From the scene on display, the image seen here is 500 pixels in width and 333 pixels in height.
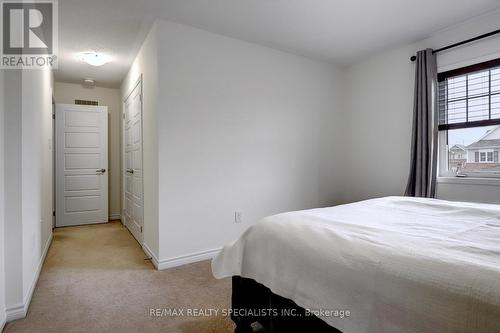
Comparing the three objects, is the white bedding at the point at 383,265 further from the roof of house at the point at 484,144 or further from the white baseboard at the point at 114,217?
the white baseboard at the point at 114,217

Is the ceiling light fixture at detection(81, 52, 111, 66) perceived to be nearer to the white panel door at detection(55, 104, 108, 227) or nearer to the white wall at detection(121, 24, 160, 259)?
the white wall at detection(121, 24, 160, 259)

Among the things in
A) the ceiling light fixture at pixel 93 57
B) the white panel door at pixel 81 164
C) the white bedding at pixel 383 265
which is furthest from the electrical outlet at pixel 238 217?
the white panel door at pixel 81 164

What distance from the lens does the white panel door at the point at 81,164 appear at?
432cm

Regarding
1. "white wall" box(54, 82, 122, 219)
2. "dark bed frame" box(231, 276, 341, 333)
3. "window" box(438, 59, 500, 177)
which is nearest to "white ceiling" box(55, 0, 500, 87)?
"window" box(438, 59, 500, 177)

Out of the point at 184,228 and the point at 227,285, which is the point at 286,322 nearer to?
the point at 227,285

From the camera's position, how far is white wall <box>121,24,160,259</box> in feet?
8.59

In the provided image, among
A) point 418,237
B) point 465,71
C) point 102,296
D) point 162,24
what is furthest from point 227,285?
point 465,71

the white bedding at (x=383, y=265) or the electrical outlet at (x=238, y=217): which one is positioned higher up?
the white bedding at (x=383, y=265)

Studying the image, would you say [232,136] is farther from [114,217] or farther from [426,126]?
[114,217]

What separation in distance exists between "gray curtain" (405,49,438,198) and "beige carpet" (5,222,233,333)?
93.1 inches

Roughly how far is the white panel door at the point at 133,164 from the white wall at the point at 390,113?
2.90m

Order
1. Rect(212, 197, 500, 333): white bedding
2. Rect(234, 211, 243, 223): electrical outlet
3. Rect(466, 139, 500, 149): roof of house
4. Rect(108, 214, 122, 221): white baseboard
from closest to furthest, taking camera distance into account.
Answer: Rect(212, 197, 500, 333): white bedding
Rect(466, 139, 500, 149): roof of house
Rect(234, 211, 243, 223): electrical outlet
Rect(108, 214, 122, 221): white baseboard

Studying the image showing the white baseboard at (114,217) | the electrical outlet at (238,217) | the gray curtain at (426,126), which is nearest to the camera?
the gray curtain at (426,126)

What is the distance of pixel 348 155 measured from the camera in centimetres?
394
